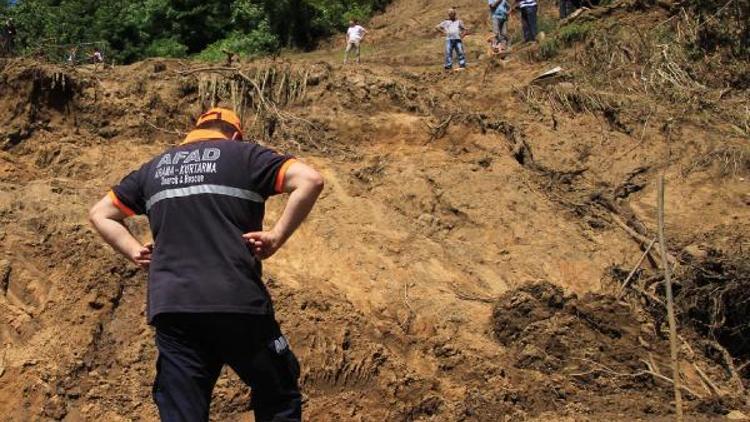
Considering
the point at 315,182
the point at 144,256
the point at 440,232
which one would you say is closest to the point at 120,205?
the point at 144,256

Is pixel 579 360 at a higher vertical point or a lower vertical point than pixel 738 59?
lower

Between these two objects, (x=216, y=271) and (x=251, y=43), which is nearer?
(x=216, y=271)

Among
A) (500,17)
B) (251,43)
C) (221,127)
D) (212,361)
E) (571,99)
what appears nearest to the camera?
(212,361)

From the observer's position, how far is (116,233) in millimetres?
3635

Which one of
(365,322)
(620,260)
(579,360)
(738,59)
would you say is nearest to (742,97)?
(738,59)

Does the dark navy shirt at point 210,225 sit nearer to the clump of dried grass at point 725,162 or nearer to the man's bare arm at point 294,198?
the man's bare arm at point 294,198

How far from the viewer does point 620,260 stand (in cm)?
761

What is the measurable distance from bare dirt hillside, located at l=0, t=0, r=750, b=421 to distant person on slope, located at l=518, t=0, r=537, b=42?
1880mm

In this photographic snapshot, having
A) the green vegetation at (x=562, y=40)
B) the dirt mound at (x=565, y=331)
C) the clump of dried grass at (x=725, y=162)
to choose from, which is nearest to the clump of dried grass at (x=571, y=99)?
the clump of dried grass at (x=725, y=162)

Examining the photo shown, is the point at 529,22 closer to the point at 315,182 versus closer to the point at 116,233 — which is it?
the point at 315,182

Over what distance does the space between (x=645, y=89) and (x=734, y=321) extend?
15.3ft

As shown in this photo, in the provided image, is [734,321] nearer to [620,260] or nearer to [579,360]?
[620,260]

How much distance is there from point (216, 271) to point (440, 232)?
4.45m

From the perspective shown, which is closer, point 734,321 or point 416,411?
point 416,411
